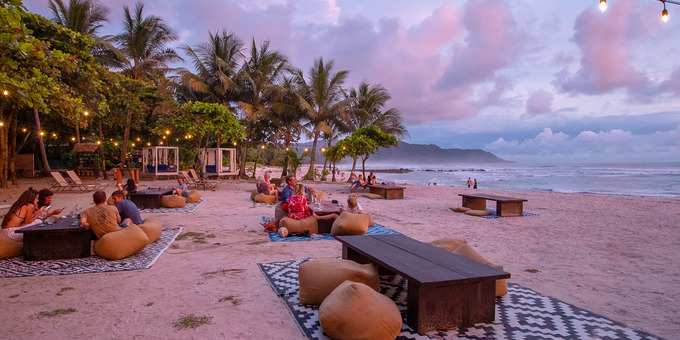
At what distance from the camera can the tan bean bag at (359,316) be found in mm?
2678

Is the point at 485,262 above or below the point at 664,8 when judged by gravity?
below

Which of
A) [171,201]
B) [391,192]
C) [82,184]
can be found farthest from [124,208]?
[82,184]

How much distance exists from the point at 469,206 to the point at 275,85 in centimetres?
1493

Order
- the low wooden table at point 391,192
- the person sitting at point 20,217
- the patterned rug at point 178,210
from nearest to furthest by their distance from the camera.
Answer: the person sitting at point 20,217
the patterned rug at point 178,210
the low wooden table at point 391,192

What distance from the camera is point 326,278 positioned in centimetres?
341

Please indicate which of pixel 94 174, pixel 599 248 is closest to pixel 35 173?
pixel 94 174

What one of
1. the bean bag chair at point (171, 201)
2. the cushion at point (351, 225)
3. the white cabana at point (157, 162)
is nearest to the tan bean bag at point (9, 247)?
the cushion at point (351, 225)

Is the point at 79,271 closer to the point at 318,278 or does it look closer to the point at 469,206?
the point at 318,278

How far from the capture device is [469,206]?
10.8 m

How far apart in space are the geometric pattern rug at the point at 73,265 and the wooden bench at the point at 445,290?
3.23 metres

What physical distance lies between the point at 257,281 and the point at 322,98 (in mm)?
19242

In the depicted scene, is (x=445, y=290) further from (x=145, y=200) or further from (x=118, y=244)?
(x=145, y=200)

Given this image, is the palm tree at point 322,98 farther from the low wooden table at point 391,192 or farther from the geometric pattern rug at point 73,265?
the geometric pattern rug at point 73,265

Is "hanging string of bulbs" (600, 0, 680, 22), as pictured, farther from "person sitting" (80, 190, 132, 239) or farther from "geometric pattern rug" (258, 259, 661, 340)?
"person sitting" (80, 190, 132, 239)
